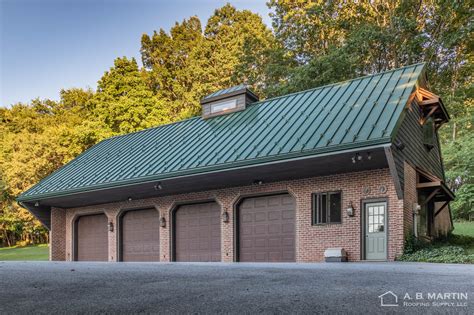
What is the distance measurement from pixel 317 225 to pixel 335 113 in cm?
362

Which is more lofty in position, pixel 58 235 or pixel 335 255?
pixel 335 255

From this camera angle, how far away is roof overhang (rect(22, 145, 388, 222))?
12891 millimetres

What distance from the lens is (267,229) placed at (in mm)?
15422

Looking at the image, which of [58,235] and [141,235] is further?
[58,235]

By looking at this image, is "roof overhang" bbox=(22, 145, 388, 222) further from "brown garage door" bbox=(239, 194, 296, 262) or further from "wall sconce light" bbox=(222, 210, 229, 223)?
"wall sconce light" bbox=(222, 210, 229, 223)

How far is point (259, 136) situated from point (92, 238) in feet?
31.7

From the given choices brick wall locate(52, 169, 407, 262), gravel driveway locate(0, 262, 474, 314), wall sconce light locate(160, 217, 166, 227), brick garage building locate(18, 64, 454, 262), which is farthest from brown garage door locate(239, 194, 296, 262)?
gravel driveway locate(0, 262, 474, 314)

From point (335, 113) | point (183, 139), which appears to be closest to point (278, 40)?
point (183, 139)

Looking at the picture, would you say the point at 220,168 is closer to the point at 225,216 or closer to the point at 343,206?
the point at 225,216

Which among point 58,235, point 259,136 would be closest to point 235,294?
point 259,136

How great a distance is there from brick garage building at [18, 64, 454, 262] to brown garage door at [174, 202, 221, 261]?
4cm

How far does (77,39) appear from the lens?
76.2 ft

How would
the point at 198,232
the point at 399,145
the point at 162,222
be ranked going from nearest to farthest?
1. the point at 399,145
2. the point at 198,232
3. the point at 162,222

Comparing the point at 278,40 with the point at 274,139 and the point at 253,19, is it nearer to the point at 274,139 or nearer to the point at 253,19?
the point at 253,19
